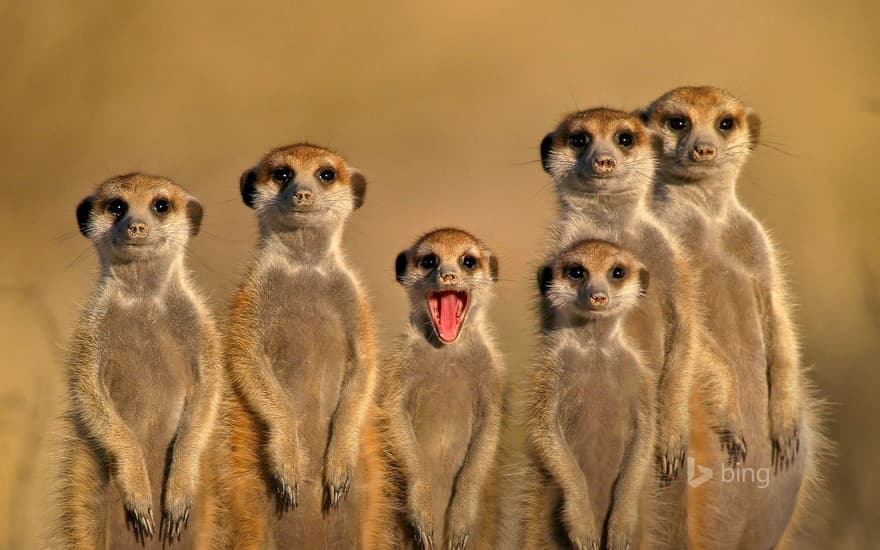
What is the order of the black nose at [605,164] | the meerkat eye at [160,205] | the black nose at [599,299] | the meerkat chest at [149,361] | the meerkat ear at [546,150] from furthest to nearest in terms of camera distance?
the meerkat ear at [546,150], the black nose at [605,164], the meerkat eye at [160,205], the meerkat chest at [149,361], the black nose at [599,299]

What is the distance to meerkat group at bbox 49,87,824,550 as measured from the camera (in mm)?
5352

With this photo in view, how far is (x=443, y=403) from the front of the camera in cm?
555

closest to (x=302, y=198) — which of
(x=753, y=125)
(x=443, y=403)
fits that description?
(x=443, y=403)

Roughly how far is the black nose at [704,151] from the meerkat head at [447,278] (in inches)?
32.6

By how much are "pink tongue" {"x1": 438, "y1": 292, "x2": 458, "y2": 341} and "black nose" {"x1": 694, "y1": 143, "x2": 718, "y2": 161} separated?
3.33ft

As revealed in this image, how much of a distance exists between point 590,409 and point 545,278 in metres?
0.47

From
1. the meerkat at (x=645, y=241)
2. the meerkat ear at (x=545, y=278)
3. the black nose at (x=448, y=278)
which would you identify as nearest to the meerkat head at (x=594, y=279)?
the meerkat ear at (x=545, y=278)

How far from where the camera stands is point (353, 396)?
18.3ft

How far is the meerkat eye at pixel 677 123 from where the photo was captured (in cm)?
575

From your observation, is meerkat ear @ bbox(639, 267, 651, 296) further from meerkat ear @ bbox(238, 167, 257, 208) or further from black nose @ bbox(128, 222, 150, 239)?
black nose @ bbox(128, 222, 150, 239)

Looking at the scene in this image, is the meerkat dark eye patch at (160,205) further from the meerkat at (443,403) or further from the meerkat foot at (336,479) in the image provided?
the meerkat foot at (336,479)

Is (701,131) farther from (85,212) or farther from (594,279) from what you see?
(85,212)

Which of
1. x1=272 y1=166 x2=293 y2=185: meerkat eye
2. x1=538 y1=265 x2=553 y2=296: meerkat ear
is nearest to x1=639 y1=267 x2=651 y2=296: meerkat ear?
x1=538 y1=265 x2=553 y2=296: meerkat ear

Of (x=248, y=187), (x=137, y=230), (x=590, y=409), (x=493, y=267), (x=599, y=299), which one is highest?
(x=248, y=187)
